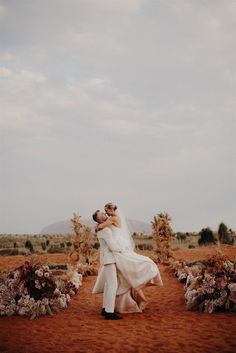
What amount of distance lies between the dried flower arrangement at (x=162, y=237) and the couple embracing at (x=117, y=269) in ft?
40.4

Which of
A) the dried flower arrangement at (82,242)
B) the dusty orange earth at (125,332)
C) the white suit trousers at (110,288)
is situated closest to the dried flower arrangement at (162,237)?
the dried flower arrangement at (82,242)

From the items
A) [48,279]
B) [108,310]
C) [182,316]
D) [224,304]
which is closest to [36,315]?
[48,279]

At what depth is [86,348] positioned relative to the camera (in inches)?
295

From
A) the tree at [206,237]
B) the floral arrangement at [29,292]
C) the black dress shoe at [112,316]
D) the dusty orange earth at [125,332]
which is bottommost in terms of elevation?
the dusty orange earth at [125,332]

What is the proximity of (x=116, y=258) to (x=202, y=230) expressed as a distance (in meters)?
26.8

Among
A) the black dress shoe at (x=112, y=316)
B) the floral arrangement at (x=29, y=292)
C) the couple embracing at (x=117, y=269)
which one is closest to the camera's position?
the black dress shoe at (x=112, y=316)

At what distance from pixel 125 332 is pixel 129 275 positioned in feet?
4.91

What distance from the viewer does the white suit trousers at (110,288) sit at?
9586mm

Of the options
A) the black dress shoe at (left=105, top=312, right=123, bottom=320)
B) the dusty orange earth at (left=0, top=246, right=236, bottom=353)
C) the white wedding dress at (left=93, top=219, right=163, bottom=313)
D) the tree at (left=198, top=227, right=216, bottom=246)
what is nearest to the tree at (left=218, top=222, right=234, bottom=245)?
the tree at (left=198, top=227, right=216, bottom=246)

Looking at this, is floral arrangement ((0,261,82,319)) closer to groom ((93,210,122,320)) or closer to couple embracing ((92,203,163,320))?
couple embracing ((92,203,163,320))

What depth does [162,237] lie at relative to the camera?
2289 centimetres

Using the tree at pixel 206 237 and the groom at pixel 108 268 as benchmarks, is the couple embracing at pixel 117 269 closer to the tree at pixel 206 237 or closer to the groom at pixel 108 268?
the groom at pixel 108 268

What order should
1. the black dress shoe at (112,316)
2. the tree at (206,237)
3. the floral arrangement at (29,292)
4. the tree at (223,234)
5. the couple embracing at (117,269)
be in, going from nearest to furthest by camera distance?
the black dress shoe at (112,316)
the couple embracing at (117,269)
the floral arrangement at (29,292)
the tree at (206,237)
the tree at (223,234)

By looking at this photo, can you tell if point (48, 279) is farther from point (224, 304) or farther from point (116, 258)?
point (224, 304)
